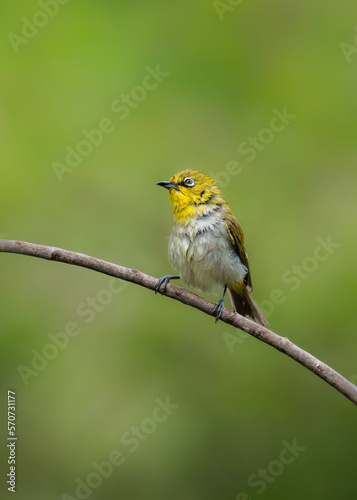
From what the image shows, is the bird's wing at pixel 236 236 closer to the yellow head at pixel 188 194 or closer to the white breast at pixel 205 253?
the white breast at pixel 205 253

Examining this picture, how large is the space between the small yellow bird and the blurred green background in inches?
84.7

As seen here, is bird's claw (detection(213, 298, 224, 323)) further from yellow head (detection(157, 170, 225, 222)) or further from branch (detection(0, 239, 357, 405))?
yellow head (detection(157, 170, 225, 222))

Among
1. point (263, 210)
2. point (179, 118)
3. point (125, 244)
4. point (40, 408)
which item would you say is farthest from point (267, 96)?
point (40, 408)

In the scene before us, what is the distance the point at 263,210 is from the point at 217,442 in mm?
2813

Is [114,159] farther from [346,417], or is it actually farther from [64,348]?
[346,417]

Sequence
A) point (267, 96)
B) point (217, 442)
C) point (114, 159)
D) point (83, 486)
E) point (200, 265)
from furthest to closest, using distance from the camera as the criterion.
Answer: point (267, 96), point (114, 159), point (217, 442), point (83, 486), point (200, 265)

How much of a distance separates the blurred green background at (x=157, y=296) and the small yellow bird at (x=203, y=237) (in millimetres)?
2152

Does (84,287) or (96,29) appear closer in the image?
(84,287)

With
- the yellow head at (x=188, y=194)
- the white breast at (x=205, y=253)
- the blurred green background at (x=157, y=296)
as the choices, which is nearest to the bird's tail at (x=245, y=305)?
the white breast at (x=205, y=253)

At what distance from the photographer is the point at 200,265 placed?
20.3ft

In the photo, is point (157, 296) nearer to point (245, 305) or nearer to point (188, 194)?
point (245, 305)

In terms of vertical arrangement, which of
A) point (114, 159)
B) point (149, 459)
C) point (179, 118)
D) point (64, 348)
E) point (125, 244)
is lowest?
point (149, 459)

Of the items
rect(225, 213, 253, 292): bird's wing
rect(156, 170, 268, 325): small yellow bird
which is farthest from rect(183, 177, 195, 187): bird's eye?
rect(225, 213, 253, 292): bird's wing

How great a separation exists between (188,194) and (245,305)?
115 centimetres
